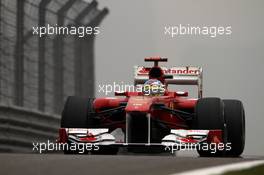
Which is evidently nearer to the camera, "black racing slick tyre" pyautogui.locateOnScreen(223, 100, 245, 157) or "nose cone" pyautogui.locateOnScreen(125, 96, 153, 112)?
"nose cone" pyautogui.locateOnScreen(125, 96, 153, 112)

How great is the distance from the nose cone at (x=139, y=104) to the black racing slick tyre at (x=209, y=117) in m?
0.73

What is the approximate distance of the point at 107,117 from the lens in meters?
16.3

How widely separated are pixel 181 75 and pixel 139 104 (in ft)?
7.99

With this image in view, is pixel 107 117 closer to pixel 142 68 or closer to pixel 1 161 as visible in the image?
pixel 142 68

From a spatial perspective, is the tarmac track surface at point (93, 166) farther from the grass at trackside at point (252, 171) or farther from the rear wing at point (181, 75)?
the rear wing at point (181, 75)

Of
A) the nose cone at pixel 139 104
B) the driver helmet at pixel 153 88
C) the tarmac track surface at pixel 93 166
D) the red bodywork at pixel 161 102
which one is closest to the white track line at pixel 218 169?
the tarmac track surface at pixel 93 166

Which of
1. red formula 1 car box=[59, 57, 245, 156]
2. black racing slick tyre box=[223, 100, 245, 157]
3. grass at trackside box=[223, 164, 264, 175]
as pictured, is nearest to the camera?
grass at trackside box=[223, 164, 264, 175]

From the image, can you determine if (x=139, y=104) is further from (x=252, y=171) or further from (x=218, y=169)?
(x=218, y=169)

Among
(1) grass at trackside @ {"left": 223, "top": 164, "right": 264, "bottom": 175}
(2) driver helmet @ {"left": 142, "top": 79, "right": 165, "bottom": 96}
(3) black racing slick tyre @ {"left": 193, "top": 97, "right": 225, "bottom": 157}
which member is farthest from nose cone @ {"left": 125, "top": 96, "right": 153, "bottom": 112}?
(1) grass at trackside @ {"left": 223, "top": 164, "right": 264, "bottom": 175}

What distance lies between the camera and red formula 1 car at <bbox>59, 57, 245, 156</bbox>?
14938mm

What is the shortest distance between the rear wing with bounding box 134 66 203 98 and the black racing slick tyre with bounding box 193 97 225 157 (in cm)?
213

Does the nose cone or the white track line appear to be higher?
the nose cone

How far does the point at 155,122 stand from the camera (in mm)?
15680

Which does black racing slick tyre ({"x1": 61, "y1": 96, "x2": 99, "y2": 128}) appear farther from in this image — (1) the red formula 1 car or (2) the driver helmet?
(2) the driver helmet
